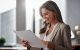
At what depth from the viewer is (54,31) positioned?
3.97ft

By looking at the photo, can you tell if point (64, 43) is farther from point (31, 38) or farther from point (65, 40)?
point (31, 38)

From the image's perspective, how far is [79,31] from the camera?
8.89 ft

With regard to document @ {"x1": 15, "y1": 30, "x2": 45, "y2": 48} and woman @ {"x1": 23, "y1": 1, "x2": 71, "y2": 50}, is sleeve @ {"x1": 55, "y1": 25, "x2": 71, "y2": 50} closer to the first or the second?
woman @ {"x1": 23, "y1": 1, "x2": 71, "y2": 50}

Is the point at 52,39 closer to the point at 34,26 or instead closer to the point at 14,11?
the point at 34,26

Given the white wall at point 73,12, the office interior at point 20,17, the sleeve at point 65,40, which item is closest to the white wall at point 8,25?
the office interior at point 20,17

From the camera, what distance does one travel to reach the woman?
1131mm

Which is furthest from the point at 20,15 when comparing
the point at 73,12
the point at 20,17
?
the point at 73,12

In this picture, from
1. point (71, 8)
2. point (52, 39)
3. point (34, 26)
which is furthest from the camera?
point (71, 8)

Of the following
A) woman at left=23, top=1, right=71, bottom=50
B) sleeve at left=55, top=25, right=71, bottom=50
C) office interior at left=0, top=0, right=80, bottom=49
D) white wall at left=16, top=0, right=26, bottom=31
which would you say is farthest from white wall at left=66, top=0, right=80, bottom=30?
sleeve at left=55, top=25, right=71, bottom=50

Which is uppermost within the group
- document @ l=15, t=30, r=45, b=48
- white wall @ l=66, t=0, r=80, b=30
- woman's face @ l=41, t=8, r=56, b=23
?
white wall @ l=66, t=0, r=80, b=30

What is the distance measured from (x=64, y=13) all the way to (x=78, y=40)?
0.49m

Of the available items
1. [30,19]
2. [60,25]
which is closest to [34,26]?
[30,19]

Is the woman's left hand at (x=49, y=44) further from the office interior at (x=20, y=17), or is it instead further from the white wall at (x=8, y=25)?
the white wall at (x=8, y=25)

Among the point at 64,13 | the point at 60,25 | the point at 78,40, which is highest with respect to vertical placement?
the point at 64,13
